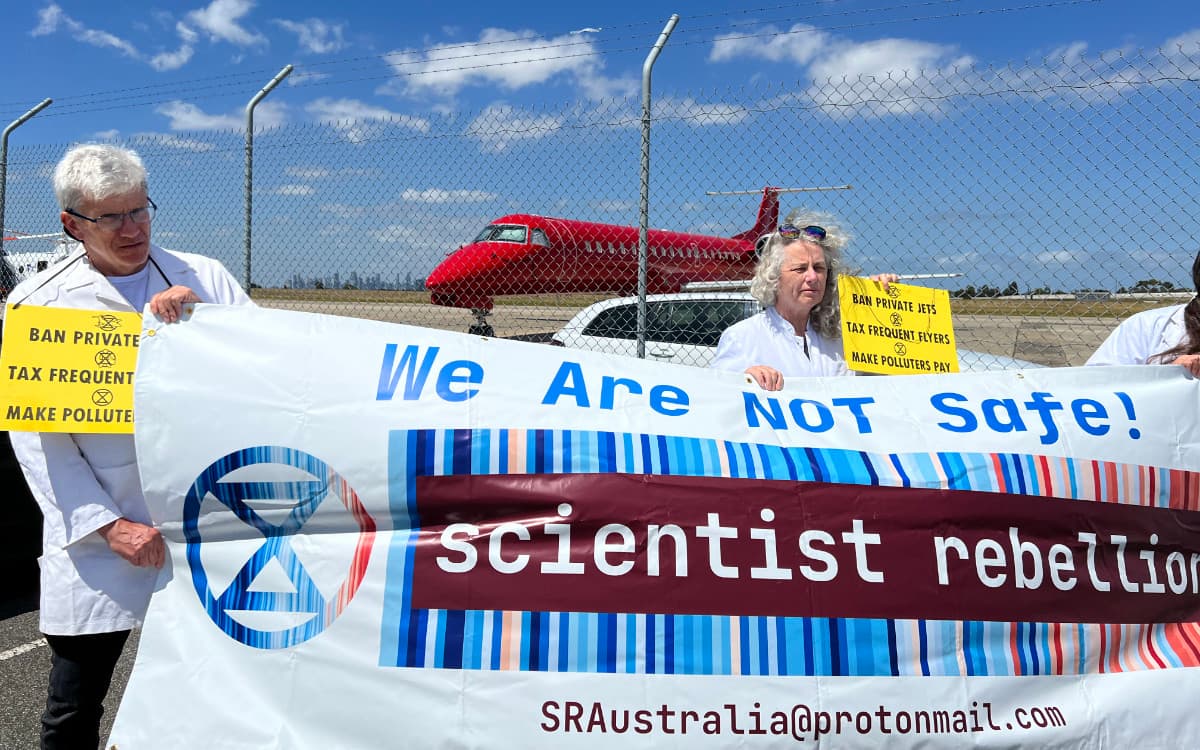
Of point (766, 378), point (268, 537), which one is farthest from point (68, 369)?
point (766, 378)

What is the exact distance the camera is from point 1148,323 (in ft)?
9.32

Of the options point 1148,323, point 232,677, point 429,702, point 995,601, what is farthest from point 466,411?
point 1148,323

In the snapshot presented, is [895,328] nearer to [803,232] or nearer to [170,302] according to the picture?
[803,232]

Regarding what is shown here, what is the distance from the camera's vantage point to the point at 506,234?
15.9 metres

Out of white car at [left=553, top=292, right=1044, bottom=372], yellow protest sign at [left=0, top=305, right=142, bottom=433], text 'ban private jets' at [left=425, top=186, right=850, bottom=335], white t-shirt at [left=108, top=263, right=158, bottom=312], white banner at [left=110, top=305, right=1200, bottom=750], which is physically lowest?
white banner at [left=110, top=305, right=1200, bottom=750]

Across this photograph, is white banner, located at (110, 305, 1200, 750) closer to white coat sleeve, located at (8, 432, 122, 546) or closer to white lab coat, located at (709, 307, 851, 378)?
white coat sleeve, located at (8, 432, 122, 546)

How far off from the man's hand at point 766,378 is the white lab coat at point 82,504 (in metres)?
1.69

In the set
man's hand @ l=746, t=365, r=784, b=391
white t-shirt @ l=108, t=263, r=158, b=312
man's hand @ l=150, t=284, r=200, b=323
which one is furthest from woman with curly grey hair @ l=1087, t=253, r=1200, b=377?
white t-shirt @ l=108, t=263, r=158, b=312

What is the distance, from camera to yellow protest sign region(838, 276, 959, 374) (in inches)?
123

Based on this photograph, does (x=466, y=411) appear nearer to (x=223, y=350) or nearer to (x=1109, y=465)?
(x=223, y=350)

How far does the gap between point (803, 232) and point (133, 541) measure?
7.50ft

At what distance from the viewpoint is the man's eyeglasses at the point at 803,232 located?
3021 millimetres

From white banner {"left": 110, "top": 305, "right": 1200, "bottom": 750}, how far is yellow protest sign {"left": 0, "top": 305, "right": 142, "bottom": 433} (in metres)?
0.07

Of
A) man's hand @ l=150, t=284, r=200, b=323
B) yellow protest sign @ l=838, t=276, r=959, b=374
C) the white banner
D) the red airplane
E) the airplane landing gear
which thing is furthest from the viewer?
the red airplane
